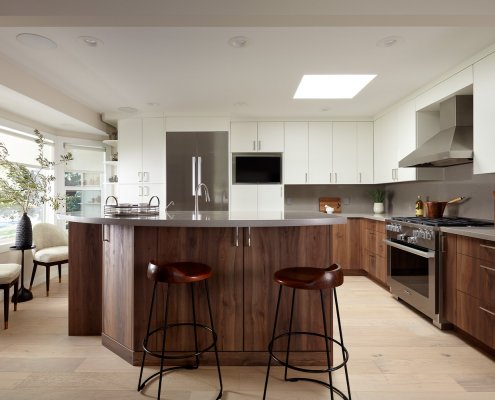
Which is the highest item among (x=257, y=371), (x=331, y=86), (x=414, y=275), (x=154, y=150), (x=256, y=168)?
(x=331, y=86)

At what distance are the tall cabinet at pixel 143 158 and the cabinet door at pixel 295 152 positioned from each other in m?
1.88

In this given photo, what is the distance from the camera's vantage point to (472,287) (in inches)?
94.7

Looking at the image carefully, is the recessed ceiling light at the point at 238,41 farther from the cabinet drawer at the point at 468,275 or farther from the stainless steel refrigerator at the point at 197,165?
the cabinet drawer at the point at 468,275

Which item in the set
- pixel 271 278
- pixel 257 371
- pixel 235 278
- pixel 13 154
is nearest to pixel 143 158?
pixel 13 154

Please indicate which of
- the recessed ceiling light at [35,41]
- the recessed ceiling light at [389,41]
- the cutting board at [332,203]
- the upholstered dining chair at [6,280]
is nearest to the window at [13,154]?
Answer: the upholstered dining chair at [6,280]

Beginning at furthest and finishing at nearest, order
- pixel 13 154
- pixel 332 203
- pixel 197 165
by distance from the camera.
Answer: pixel 332 203
pixel 197 165
pixel 13 154

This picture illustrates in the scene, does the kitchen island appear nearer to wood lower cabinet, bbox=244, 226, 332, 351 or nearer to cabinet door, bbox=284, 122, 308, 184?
wood lower cabinet, bbox=244, 226, 332, 351

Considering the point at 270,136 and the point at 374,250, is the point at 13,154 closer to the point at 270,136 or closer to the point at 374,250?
the point at 270,136

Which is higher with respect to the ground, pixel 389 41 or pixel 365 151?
pixel 389 41

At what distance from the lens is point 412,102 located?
12.6 ft

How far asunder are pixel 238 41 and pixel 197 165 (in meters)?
2.43

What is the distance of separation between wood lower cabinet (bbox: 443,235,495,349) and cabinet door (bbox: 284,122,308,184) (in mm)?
2620

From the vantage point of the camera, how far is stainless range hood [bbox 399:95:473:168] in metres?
3.02

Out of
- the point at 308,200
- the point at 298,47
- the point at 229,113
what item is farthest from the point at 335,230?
→ the point at 298,47
